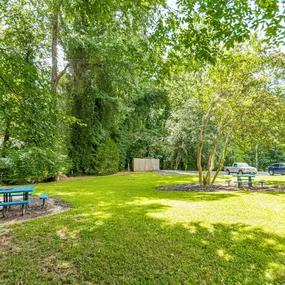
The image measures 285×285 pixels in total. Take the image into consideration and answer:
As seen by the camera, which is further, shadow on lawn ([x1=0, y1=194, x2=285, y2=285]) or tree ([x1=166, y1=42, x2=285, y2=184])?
tree ([x1=166, y1=42, x2=285, y2=184])

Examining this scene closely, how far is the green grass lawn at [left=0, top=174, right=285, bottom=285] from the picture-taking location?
274 cm

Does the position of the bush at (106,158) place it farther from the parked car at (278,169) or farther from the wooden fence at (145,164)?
the parked car at (278,169)

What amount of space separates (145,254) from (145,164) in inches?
825

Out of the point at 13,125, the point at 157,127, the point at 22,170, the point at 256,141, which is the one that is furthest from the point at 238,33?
the point at 157,127

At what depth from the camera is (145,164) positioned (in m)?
24.2

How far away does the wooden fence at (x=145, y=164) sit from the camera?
23573 millimetres

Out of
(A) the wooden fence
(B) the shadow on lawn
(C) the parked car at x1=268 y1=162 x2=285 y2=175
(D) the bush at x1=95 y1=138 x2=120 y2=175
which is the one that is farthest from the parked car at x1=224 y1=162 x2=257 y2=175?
(B) the shadow on lawn

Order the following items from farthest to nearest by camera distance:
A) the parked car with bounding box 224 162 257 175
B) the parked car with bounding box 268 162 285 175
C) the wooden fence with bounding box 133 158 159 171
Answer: the wooden fence with bounding box 133 158 159 171
the parked car with bounding box 224 162 257 175
the parked car with bounding box 268 162 285 175

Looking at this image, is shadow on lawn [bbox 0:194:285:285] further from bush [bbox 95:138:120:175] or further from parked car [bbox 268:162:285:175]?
parked car [bbox 268:162:285:175]

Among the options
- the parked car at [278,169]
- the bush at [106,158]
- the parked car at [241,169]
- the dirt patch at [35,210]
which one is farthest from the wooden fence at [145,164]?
the dirt patch at [35,210]

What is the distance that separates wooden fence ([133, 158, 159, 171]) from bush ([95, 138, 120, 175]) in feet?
13.1

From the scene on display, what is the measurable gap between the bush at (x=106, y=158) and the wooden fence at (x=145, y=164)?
400 cm

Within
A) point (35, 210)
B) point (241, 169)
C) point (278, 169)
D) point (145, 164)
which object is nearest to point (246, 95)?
point (35, 210)

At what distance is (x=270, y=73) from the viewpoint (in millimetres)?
8898
